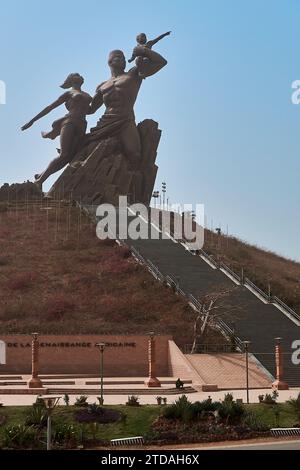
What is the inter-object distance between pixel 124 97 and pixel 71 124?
4.81 meters

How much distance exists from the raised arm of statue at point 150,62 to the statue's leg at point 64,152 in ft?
23.5

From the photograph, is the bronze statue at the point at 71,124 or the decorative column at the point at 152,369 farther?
the bronze statue at the point at 71,124

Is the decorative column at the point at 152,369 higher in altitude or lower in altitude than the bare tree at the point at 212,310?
lower

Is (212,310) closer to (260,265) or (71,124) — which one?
(260,265)

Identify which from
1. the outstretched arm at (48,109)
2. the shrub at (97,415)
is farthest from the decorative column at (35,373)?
the outstretched arm at (48,109)

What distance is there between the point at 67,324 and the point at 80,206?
78.5ft

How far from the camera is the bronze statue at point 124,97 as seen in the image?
6400cm

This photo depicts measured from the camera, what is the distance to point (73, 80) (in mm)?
66688

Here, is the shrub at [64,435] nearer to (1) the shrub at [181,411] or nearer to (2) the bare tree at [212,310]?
(1) the shrub at [181,411]

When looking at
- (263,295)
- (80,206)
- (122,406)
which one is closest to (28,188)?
(80,206)

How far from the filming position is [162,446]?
21.0 meters

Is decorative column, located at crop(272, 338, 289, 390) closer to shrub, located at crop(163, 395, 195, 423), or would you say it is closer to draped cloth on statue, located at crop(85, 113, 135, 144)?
shrub, located at crop(163, 395, 195, 423)

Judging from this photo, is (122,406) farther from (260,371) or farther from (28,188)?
(28,188)

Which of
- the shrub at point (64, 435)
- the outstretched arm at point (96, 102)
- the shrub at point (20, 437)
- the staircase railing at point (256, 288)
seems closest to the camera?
the shrub at point (20, 437)
